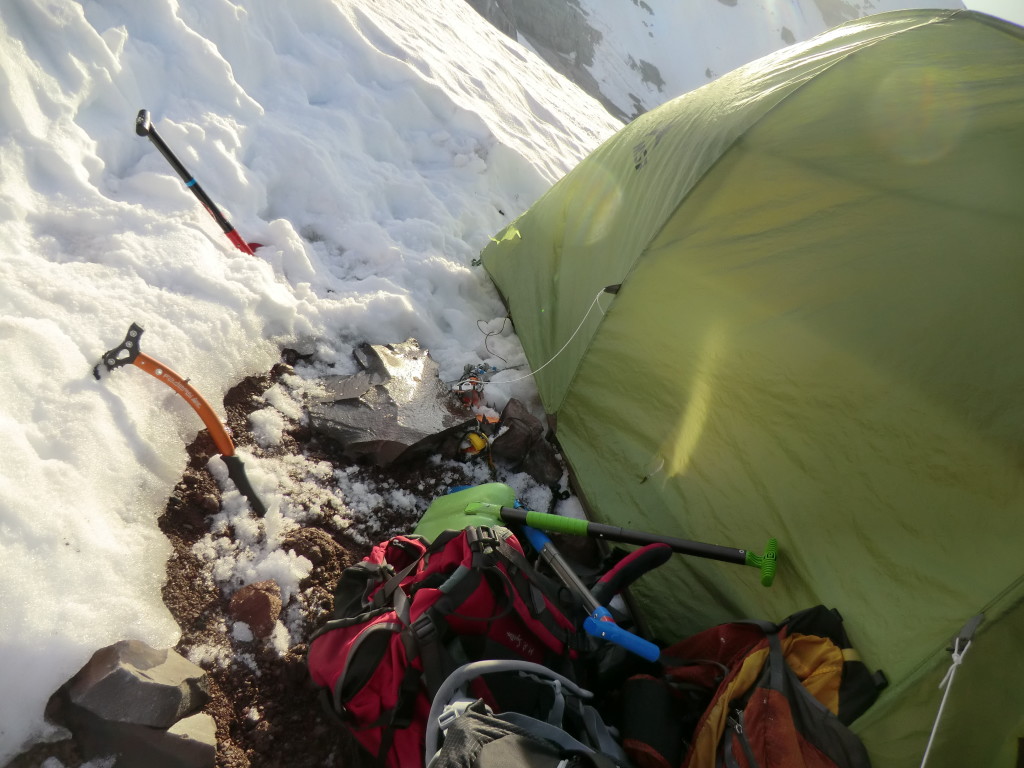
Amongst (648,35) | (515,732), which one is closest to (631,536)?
(515,732)

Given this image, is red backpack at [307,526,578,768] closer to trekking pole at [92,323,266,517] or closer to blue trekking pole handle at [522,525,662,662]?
blue trekking pole handle at [522,525,662,662]

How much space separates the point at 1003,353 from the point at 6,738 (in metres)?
3.41

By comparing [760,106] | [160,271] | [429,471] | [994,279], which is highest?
[760,106]

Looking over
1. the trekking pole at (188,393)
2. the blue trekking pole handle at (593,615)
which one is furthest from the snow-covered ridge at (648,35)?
the blue trekking pole handle at (593,615)

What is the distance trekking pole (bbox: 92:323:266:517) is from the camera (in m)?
2.56

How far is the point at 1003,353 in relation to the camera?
6.67 ft

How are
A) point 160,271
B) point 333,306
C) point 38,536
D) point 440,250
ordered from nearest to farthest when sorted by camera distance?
point 38,536 < point 160,271 < point 333,306 < point 440,250

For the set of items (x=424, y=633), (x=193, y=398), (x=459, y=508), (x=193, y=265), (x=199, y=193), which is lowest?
(x=459, y=508)

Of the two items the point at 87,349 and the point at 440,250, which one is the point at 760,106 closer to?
the point at 440,250

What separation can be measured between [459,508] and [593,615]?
0.90 metres

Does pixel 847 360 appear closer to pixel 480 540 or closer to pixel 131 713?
pixel 480 540

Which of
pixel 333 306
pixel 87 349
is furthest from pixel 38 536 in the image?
pixel 333 306

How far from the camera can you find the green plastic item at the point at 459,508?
2.91 metres

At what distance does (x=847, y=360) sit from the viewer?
7.74 ft
